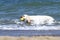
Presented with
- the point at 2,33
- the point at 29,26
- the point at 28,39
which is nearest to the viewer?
the point at 28,39

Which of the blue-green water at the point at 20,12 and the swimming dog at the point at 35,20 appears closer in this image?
the blue-green water at the point at 20,12

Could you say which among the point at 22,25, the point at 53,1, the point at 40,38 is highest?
the point at 53,1

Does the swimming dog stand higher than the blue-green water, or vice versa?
the blue-green water

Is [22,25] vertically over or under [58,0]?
under

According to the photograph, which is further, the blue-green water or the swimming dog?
the swimming dog

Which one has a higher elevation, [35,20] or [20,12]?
[20,12]

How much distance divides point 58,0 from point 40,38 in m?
11.4

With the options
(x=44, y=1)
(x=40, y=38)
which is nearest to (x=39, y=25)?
(x=40, y=38)

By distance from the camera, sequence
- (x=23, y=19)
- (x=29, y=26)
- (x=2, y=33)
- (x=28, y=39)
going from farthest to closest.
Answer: (x=23, y=19) < (x=29, y=26) < (x=2, y=33) < (x=28, y=39)

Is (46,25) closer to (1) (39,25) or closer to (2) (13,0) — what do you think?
(1) (39,25)

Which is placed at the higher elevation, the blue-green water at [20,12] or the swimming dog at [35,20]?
the blue-green water at [20,12]

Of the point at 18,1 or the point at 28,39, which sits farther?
the point at 18,1

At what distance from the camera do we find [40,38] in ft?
19.4

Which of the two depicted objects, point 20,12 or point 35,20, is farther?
point 20,12
